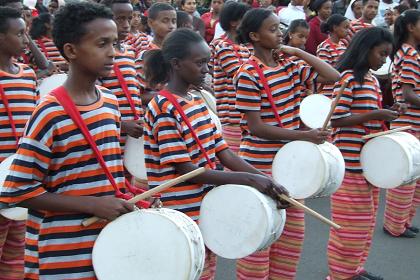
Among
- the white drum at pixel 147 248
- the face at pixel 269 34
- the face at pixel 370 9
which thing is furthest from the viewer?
the face at pixel 370 9

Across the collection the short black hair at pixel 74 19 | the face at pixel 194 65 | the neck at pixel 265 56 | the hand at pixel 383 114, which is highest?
the short black hair at pixel 74 19

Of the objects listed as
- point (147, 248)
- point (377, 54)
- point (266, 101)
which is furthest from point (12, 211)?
point (377, 54)

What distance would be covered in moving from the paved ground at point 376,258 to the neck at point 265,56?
63.1 inches

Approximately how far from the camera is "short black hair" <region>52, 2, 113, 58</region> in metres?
2.35

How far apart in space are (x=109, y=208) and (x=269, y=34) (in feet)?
6.02

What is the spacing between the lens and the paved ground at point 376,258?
180 inches

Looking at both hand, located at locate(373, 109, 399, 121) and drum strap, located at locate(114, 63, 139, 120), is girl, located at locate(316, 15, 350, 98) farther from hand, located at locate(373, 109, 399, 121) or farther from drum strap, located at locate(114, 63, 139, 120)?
drum strap, located at locate(114, 63, 139, 120)

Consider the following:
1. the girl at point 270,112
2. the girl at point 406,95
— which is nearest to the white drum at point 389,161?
the girl at point 270,112

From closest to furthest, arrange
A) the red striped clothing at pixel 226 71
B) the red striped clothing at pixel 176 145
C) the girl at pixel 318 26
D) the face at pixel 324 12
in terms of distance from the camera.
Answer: the red striped clothing at pixel 176 145 < the red striped clothing at pixel 226 71 < the girl at pixel 318 26 < the face at pixel 324 12

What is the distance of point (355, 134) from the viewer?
163 inches

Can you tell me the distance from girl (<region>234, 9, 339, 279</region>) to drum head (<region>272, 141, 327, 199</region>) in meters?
0.06

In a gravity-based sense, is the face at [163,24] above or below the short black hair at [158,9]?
below

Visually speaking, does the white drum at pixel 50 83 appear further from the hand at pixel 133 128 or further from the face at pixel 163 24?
the face at pixel 163 24

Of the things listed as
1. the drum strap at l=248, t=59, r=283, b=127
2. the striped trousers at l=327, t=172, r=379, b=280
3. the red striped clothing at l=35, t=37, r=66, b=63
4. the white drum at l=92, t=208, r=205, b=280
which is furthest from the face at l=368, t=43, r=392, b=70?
the red striped clothing at l=35, t=37, r=66, b=63
